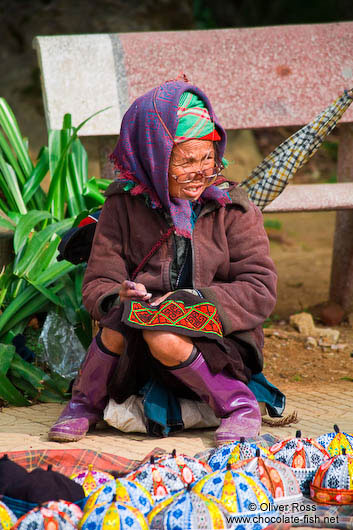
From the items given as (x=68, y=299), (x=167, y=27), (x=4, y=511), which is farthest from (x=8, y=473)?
(x=167, y=27)

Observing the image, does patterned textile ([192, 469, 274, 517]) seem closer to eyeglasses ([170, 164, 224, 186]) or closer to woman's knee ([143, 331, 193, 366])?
woman's knee ([143, 331, 193, 366])

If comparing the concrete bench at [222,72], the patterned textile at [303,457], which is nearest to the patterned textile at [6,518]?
the patterned textile at [303,457]

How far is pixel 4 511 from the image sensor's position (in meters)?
2.09

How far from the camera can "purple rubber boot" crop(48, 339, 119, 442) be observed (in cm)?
311

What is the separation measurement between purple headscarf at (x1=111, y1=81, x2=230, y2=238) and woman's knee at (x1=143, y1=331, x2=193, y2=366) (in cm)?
40

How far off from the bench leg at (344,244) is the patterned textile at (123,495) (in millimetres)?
3322

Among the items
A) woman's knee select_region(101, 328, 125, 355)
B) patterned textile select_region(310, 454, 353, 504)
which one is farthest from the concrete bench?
patterned textile select_region(310, 454, 353, 504)

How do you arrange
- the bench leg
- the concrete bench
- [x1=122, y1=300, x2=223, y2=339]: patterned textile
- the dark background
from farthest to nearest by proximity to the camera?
the dark background
the bench leg
the concrete bench
[x1=122, y1=300, x2=223, y2=339]: patterned textile

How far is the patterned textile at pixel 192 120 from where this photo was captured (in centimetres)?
302

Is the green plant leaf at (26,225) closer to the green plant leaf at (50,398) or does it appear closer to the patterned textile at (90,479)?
the green plant leaf at (50,398)

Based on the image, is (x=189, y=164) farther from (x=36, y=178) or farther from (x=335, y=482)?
(x=36, y=178)

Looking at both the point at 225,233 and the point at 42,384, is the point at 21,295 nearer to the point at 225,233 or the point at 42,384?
the point at 42,384

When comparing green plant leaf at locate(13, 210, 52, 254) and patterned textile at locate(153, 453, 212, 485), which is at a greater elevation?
green plant leaf at locate(13, 210, 52, 254)

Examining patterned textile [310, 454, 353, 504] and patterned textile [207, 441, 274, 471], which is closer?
patterned textile [310, 454, 353, 504]
